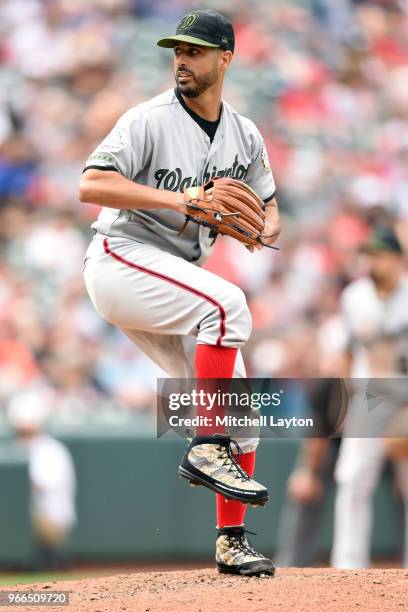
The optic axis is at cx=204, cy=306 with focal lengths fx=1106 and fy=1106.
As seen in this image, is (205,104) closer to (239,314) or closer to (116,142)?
(116,142)

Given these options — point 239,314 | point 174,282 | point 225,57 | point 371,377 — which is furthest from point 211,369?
point 371,377

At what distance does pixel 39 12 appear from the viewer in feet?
31.1

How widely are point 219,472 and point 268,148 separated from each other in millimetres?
5959

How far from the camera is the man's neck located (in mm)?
3965

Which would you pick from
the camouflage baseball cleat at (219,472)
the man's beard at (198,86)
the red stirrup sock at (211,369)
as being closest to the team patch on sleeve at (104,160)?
the man's beard at (198,86)

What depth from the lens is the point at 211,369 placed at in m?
3.80

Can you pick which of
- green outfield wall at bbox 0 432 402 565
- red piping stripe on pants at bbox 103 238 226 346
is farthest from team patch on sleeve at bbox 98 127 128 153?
green outfield wall at bbox 0 432 402 565

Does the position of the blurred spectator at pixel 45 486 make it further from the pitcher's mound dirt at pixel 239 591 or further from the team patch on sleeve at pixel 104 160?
the team patch on sleeve at pixel 104 160

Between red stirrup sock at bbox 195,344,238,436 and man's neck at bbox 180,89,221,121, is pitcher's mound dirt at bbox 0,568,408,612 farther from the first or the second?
man's neck at bbox 180,89,221,121

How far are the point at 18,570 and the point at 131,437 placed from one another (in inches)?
45.0

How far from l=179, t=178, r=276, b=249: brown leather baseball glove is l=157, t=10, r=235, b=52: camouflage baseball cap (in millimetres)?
482

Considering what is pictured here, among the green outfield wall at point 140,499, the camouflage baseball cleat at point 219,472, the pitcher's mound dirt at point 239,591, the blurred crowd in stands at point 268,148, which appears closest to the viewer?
the pitcher's mound dirt at point 239,591

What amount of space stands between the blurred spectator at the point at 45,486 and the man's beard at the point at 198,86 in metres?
3.73

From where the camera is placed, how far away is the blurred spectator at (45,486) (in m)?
7.23
